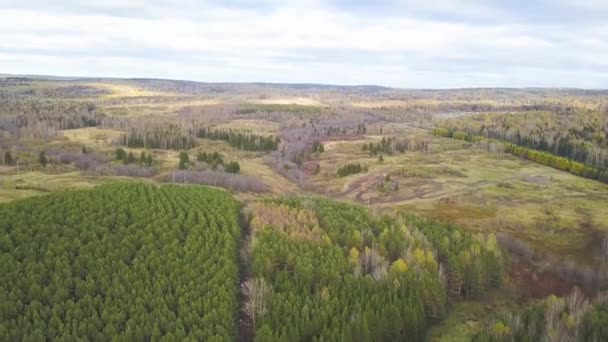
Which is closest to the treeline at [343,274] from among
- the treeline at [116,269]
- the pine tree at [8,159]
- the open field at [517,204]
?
the treeline at [116,269]

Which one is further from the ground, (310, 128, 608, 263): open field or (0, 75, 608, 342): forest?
(0, 75, 608, 342): forest

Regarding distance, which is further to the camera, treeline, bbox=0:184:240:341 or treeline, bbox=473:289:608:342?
treeline, bbox=473:289:608:342

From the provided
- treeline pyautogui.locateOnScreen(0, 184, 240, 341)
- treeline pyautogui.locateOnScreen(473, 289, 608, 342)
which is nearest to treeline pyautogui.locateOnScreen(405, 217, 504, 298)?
treeline pyautogui.locateOnScreen(473, 289, 608, 342)

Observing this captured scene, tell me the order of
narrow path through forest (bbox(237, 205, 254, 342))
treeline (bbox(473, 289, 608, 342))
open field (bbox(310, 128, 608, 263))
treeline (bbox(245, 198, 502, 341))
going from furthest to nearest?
open field (bbox(310, 128, 608, 263)) < narrow path through forest (bbox(237, 205, 254, 342)) < treeline (bbox(245, 198, 502, 341)) < treeline (bbox(473, 289, 608, 342))

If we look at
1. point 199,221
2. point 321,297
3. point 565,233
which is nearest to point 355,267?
point 321,297

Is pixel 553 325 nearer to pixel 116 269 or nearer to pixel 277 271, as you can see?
pixel 277 271

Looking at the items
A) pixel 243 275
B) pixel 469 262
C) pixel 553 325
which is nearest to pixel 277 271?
pixel 243 275

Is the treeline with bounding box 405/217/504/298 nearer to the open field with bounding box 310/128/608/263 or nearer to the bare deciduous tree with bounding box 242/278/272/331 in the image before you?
the open field with bounding box 310/128/608/263
